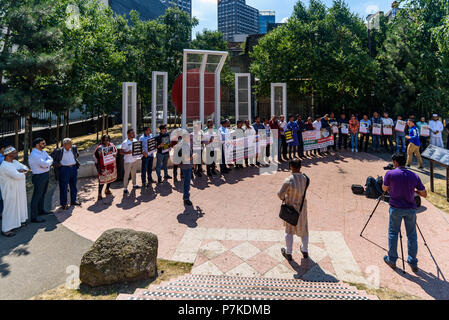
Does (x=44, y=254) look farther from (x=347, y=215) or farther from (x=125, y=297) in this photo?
(x=347, y=215)

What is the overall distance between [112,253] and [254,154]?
26.9ft

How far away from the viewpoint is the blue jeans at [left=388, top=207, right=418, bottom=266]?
16.2ft

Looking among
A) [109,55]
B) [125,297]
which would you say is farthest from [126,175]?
[109,55]

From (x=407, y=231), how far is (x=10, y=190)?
779 centimetres

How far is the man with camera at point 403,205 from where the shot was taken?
491cm

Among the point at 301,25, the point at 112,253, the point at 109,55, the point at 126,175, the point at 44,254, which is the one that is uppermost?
the point at 301,25

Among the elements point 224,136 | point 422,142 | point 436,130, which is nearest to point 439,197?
point 436,130

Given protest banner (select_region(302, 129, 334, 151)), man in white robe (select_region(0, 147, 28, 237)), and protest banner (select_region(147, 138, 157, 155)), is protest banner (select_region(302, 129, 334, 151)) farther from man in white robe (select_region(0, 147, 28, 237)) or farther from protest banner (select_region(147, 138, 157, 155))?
man in white robe (select_region(0, 147, 28, 237))

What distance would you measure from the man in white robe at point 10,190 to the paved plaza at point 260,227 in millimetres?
1000

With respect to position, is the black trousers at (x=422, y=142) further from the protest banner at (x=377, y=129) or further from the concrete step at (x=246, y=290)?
the concrete step at (x=246, y=290)

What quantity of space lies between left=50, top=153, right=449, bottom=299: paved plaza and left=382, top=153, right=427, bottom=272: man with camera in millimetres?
280

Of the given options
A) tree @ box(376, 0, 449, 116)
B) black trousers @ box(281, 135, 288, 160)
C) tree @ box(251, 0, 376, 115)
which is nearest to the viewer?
black trousers @ box(281, 135, 288, 160)

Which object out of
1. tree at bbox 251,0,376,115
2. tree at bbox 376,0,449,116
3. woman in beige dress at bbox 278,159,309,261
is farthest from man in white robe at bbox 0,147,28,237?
tree at bbox 376,0,449,116

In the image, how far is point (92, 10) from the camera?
19.5m
